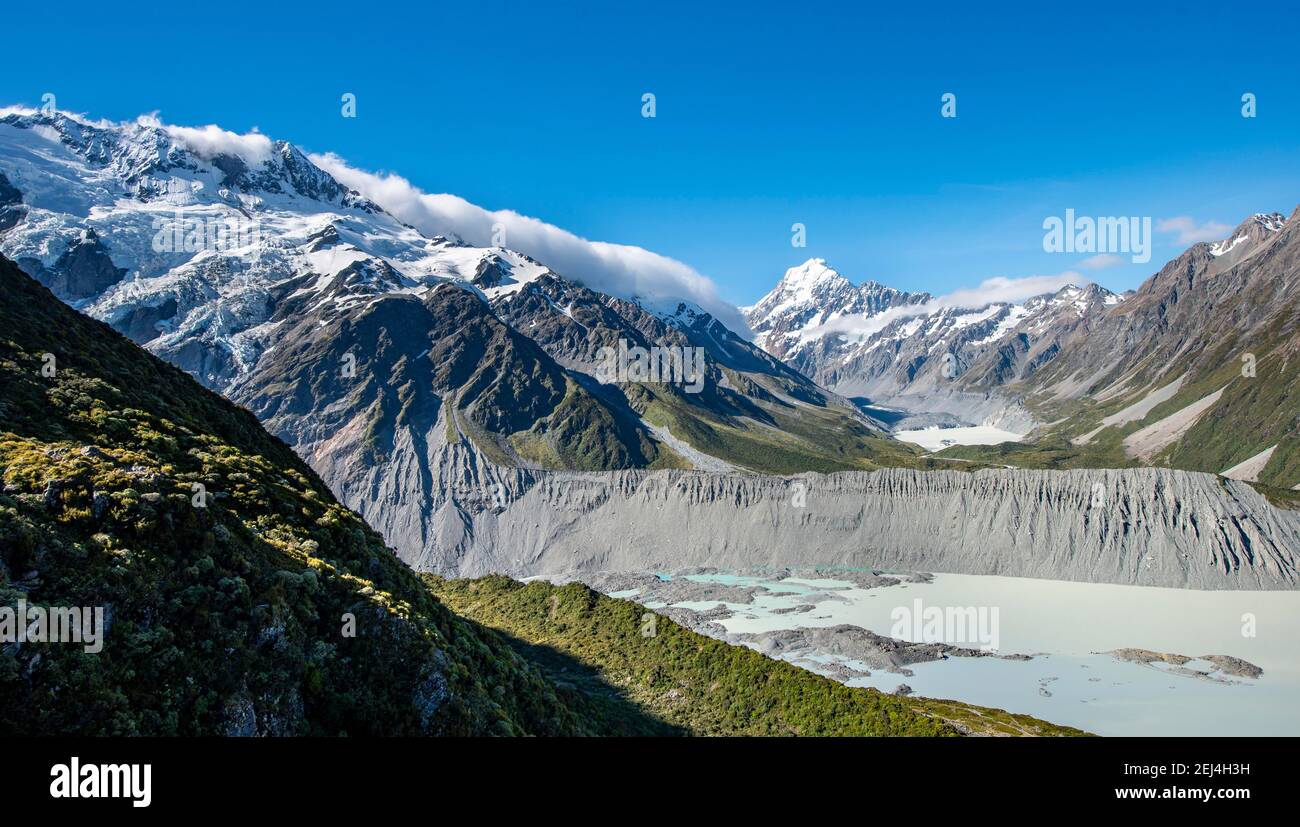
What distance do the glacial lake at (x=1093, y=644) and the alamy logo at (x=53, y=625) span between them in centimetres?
7268

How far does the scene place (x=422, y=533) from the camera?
164 metres

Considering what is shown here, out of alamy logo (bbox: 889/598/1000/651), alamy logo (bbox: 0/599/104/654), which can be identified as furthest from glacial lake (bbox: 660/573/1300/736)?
alamy logo (bbox: 0/599/104/654)

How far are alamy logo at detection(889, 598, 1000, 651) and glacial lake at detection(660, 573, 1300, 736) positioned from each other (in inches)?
35.8

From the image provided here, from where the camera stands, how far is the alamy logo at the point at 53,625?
15.1 meters

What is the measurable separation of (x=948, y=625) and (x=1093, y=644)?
683 inches

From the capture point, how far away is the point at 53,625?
1595 cm
